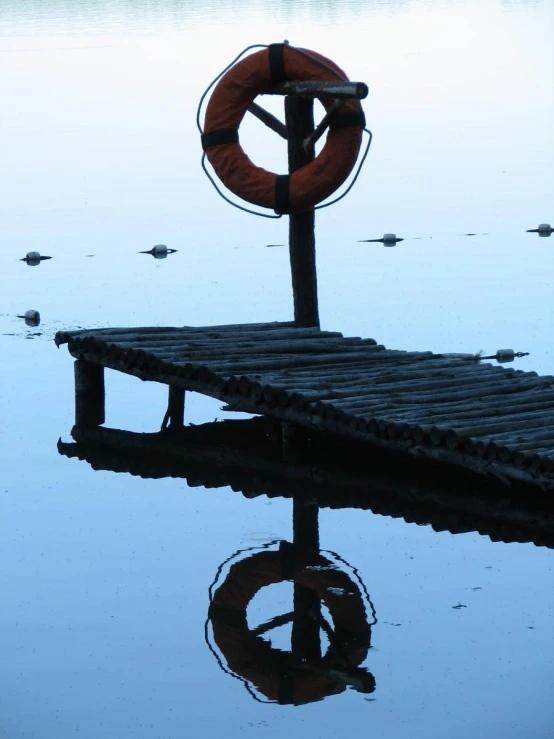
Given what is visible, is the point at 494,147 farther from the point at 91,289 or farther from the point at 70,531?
the point at 70,531

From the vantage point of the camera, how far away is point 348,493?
7.57 meters

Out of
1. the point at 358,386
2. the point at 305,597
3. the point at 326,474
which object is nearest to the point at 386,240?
the point at 358,386

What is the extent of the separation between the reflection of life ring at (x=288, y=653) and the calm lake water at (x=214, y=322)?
0.06 m

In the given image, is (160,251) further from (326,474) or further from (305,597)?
(305,597)

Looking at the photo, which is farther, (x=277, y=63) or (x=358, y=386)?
(x=277, y=63)

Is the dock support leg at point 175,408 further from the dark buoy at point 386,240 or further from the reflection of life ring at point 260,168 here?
the dark buoy at point 386,240

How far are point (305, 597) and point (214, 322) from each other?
17.3ft

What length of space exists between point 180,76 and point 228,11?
14.0 m

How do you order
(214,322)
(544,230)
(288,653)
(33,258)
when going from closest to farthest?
(288,653) < (214,322) < (33,258) < (544,230)

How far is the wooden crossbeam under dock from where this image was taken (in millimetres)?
7137

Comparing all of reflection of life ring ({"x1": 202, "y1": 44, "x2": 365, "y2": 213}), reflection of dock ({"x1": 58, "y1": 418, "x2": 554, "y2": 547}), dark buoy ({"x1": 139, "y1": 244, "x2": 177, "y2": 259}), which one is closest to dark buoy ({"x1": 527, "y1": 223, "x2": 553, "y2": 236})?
dark buoy ({"x1": 139, "y1": 244, "x2": 177, "y2": 259})

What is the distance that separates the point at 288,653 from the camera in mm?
5641

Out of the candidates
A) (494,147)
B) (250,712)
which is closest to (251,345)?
(250,712)

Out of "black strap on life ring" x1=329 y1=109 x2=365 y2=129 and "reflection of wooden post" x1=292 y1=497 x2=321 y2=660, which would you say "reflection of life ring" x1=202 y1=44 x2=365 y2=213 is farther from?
"reflection of wooden post" x1=292 y1=497 x2=321 y2=660
